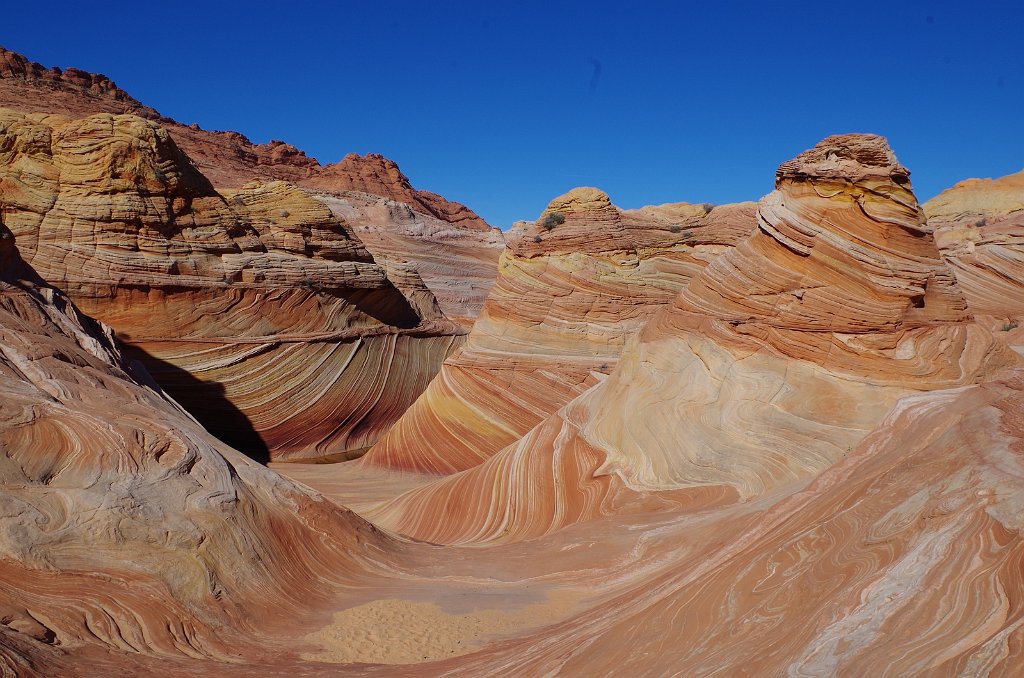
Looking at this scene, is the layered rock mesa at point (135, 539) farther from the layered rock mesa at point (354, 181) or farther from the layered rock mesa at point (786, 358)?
the layered rock mesa at point (354, 181)

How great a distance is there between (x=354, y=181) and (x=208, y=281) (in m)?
35.7

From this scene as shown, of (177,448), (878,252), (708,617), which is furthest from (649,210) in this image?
(708,617)

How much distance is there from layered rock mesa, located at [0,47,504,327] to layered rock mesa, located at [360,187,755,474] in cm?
828

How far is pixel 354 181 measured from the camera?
49156 mm

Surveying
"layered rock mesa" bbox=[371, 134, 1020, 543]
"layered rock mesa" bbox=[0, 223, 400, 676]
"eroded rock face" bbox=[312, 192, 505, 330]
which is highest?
"eroded rock face" bbox=[312, 192, 505, 330]

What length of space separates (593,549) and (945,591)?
3940mm

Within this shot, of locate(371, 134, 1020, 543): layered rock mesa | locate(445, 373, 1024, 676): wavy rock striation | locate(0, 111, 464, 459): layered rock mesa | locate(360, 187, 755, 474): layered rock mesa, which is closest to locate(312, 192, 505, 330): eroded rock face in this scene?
locate(0, 111, 464, 459): layered rock mesa

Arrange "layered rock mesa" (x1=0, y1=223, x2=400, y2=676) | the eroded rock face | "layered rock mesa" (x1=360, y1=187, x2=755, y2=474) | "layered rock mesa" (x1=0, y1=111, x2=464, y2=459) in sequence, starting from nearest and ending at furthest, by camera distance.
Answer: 1. "layered rock mesa" (x1=0, y1=223, x2=400, y2=676)
2. "layered rock mesa" (x1=360, y1=187, x2=755, y2=474)
3. "layered rock mesa" (x1=0, y1=111, x2=464, y2=459)
4. the eroded rock face

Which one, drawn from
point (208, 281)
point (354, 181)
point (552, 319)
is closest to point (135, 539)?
point (552, 319)

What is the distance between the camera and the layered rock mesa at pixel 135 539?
4.09m

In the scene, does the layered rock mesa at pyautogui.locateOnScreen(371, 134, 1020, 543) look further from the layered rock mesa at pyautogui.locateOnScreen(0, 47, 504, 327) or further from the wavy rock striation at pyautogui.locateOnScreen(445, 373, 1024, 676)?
the layered rock mesa at pyautogui.locateOnScreen(0, 47, 504, 327)

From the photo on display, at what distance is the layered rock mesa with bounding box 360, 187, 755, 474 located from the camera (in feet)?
39.7

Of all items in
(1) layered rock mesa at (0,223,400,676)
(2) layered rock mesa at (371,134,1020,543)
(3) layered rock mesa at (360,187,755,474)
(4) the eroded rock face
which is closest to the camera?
(1) layered rock mesa at (0,223,400,676)

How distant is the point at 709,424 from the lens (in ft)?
25.1
